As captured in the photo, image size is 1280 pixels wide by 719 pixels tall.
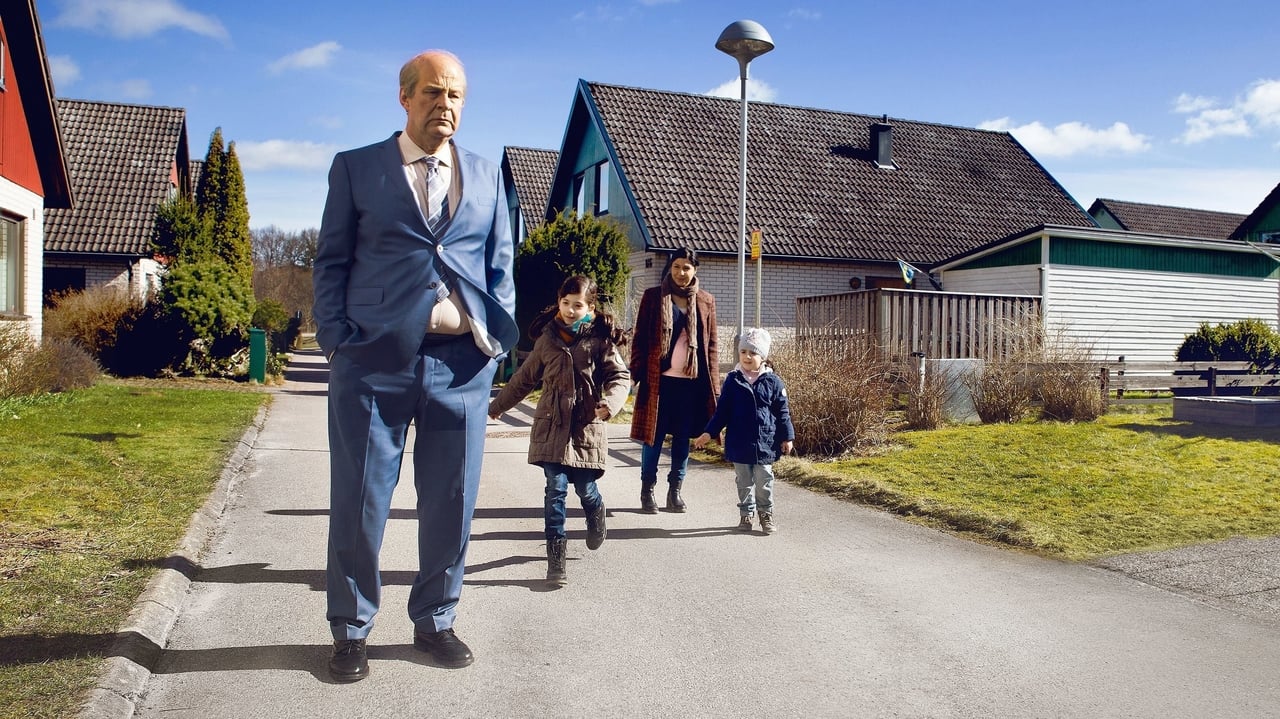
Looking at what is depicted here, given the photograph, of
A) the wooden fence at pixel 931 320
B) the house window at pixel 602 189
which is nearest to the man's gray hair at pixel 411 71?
the wooden fence at pixel 931 320

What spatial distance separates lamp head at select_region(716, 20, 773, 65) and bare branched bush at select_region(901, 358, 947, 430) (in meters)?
4.09

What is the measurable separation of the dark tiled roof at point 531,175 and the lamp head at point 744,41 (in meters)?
20.9

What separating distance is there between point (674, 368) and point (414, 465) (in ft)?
11.9

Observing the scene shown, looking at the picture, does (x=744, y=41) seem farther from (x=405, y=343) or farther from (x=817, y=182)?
(x=817, y=182)

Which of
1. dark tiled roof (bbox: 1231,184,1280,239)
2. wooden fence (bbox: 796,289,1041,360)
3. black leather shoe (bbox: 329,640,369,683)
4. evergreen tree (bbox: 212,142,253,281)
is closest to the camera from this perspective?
black leather shoe (bbox: 329,640,369,683)

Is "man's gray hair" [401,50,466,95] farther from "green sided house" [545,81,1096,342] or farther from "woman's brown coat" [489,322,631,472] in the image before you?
"green sided house" [545,81,1096,342]

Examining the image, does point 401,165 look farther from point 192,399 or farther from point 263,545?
point 192,399

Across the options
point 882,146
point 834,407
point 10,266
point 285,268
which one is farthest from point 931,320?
point 285,268

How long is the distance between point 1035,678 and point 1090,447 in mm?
6425

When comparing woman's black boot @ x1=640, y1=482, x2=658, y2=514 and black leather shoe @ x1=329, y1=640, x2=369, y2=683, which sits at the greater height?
woman's black boot @ x1=640, y1=482, x2=658, y2=514

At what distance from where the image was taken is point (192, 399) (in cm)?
1502

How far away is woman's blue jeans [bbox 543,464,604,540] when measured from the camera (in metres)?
5.54

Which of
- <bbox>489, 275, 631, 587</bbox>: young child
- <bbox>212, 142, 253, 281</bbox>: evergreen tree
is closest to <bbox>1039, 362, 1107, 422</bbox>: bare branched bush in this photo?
<bbox>489, 275, 631, 587</bbox>: young child

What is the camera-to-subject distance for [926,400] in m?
11.7
